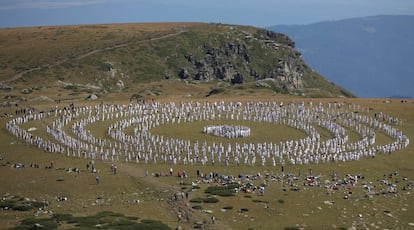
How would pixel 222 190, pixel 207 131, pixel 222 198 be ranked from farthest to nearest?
1. pixel 207 131
2. pixel 222 190
3. pixel 222 198

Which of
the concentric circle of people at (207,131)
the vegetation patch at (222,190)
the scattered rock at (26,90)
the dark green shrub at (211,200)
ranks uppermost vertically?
the scattered rock at (26,90)

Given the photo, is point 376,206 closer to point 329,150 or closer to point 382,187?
point 382,187

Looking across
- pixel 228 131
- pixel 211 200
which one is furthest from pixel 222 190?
pixel 228 131

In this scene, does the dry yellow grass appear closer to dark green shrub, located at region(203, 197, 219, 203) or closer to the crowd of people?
dark green shrub, located at region(203, 197, 219, 203)

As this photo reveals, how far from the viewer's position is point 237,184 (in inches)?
2569

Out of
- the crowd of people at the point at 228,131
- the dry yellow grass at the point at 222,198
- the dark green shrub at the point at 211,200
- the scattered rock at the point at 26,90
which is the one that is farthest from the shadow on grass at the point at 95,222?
the scattered rock at the point at 26,90

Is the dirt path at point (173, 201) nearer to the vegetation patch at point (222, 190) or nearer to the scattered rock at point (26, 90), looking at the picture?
the vegetation patch at point (222, 190)

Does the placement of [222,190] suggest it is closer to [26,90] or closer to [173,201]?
[173,201]

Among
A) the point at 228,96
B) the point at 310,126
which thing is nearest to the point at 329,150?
the point at 310,126

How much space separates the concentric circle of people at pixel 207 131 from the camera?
80.2m

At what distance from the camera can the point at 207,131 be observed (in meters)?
97.8

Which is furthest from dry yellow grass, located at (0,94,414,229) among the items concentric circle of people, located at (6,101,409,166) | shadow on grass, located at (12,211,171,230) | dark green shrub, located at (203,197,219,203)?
concentric circle of people, located at (6,101,409,166)

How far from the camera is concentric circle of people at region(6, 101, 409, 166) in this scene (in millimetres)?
80250

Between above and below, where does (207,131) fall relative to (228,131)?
below
